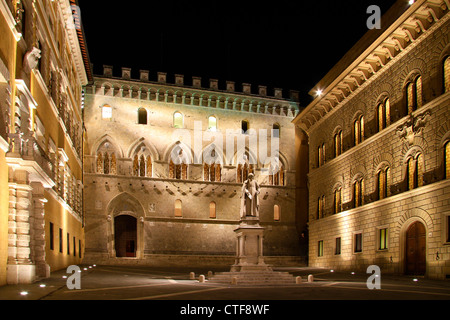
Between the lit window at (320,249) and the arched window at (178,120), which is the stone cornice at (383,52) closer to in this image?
the lit window at (320,249)

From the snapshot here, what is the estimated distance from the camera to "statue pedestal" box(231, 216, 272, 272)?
2066cm

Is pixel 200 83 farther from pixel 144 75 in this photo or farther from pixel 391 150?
pixel 391 150

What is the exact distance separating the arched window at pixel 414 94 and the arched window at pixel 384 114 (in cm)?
192

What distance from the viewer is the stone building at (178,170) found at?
40469 millimetres

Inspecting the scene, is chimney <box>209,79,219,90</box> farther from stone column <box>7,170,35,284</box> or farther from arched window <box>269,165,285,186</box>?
stone column <box>7,170,35,284</box>

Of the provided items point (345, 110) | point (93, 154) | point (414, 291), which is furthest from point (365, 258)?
point (93, 154)

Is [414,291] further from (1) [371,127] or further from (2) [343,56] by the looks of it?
(2) [343,56]

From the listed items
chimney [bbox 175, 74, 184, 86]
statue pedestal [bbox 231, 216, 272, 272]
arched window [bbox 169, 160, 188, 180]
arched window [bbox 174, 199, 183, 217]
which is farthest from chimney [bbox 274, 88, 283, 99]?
statue pedestal [bbox 231, 216, 272, 272]

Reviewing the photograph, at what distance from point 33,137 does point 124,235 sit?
27.3 m

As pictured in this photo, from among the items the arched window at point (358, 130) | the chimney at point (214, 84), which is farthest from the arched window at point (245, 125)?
the arched window at point (358, 130)

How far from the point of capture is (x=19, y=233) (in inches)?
609

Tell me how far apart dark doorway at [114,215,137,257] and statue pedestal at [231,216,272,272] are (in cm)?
2262

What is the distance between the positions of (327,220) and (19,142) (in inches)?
945

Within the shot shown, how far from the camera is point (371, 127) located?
92.7ft
